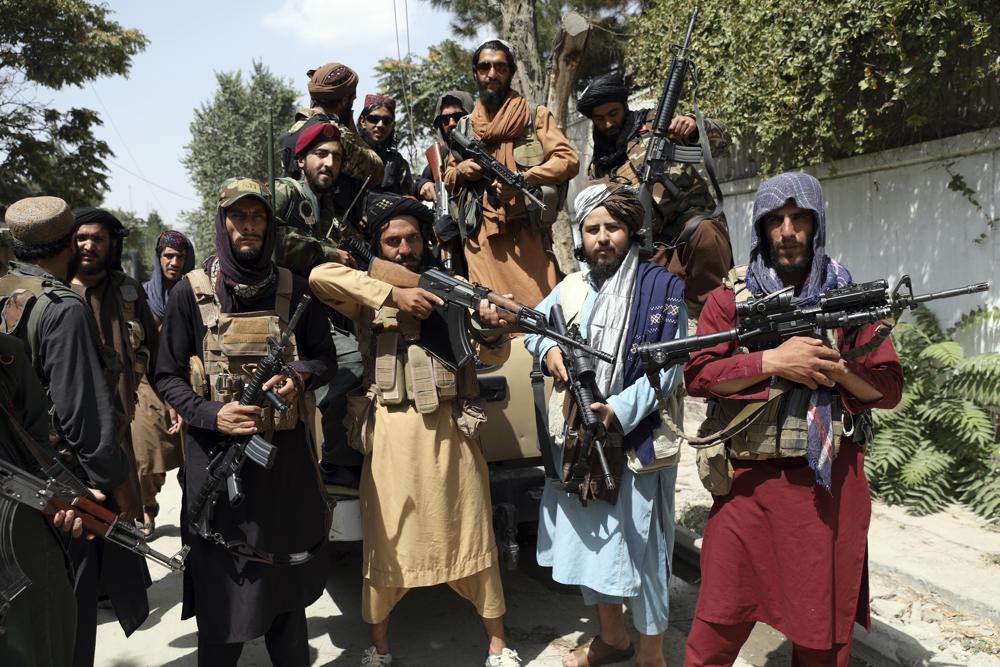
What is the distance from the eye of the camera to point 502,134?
4.84 m

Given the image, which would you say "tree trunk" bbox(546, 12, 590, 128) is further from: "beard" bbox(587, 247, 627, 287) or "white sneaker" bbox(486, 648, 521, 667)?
"white sneaker" bbox(486, 648, 521, 667)

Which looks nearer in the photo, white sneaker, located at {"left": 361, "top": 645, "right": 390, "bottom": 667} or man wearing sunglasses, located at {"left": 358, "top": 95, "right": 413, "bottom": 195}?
white sneaker, located at {"left": 361, "top": 645, "right": 390, "bottom": 667}

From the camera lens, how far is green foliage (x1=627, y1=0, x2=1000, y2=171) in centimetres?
565

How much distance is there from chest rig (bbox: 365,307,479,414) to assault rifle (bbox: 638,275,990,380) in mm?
1014

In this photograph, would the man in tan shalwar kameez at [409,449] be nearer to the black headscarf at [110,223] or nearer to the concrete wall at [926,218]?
the black headscarf at [110,223]

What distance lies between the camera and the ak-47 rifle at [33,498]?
2.19m

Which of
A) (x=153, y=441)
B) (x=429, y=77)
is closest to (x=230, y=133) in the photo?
(x=429, y=77)

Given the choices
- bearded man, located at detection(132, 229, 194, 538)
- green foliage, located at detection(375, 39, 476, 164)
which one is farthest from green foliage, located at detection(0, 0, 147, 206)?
bearded man, located at detection(132, 229, 194, 538)

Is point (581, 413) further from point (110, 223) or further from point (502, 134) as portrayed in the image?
point (110, 223)

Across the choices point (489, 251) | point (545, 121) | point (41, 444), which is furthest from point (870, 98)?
point (41, 444)

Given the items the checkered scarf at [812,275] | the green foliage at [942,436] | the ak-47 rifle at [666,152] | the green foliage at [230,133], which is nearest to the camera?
the checkered scarf at [812,275]

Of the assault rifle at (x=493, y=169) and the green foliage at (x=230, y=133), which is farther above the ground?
the green foliage at (x=230, y=133)

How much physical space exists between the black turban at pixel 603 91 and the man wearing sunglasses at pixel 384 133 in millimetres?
1640

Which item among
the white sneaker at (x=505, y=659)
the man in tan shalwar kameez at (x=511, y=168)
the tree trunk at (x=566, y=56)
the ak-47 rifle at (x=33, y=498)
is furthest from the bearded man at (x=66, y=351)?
the tree trunk at (x=566, y=56)
